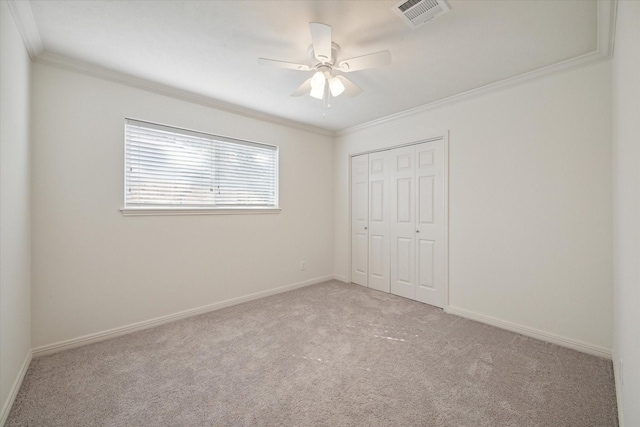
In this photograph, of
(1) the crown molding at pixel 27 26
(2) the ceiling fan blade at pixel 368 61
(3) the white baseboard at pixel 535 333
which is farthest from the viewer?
(3) the white baseboard at pixel 535 333

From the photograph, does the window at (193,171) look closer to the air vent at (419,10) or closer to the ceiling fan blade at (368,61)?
the ceiling fan blade at (368,61)

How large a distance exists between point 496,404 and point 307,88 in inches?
104

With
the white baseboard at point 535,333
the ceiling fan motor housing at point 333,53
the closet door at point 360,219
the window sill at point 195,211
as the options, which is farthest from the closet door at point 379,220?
the ceiling fan motor housing at point 333,53

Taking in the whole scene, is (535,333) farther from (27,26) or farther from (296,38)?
(27,26)

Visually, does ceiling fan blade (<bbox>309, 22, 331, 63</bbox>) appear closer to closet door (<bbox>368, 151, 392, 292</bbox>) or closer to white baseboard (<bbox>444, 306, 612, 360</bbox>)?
closet door (<bbox>368, 151, 392, 292</bbox>)

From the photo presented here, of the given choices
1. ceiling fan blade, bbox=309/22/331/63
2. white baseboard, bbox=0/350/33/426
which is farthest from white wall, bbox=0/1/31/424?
ceiling fan blade, bbox=309/22/331/63

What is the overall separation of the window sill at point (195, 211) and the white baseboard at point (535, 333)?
260 centimetres

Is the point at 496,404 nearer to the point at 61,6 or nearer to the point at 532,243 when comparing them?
the point at 532,243

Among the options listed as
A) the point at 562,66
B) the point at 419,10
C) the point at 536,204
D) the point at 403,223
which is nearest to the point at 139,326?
the point at 403,223

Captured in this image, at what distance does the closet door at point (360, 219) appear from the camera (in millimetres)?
4188

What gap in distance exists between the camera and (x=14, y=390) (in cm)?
175

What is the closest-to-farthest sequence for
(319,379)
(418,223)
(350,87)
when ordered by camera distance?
(319,379)
(350,87)
(418,223)

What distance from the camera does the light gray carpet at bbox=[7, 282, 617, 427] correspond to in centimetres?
162

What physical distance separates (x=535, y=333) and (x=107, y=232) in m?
4.10
